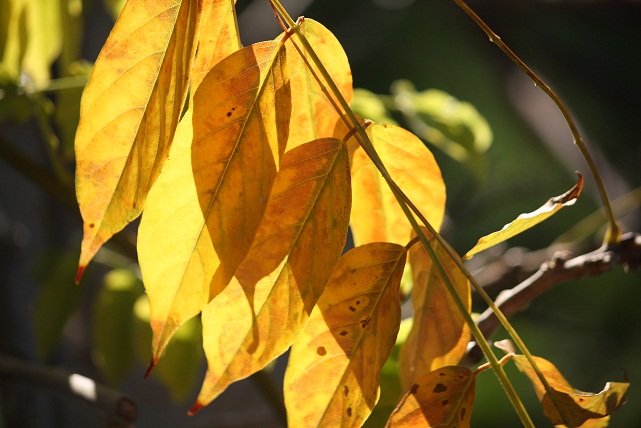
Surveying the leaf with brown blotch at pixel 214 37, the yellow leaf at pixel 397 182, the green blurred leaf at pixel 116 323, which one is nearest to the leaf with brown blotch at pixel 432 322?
the yellow leaf at pixel 397 182

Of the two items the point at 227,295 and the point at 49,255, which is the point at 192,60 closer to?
the point at 227,295

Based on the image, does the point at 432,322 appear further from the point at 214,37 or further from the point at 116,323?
the point at 116,323

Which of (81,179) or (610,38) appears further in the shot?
(610,38)

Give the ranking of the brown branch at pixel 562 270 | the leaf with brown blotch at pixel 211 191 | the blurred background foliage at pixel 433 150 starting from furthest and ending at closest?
the blurred background foliage at pixel 433 150, the brown branch at pixel 562 270, the leaf with brown blotch at pixel 211 191

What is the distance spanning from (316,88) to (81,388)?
0.28 m

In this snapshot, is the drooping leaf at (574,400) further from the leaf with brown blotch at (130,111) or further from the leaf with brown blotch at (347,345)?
the leaf with brown blotch at (130,111)

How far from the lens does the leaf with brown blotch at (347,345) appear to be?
35 centimetres

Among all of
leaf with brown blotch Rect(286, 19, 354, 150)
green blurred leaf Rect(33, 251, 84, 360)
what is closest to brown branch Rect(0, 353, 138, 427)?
green blurred leaf Rect(33, 251, 84, 360)

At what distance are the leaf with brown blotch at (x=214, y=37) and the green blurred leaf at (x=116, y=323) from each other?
44cm

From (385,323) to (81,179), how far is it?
152mm

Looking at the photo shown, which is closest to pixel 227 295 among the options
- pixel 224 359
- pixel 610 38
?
pixel 224 359

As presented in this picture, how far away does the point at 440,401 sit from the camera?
34 cm

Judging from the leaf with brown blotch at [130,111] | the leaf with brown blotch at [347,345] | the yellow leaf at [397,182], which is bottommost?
the leaf with brown blotch at [347,345]

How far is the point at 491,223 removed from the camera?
3.06 m
